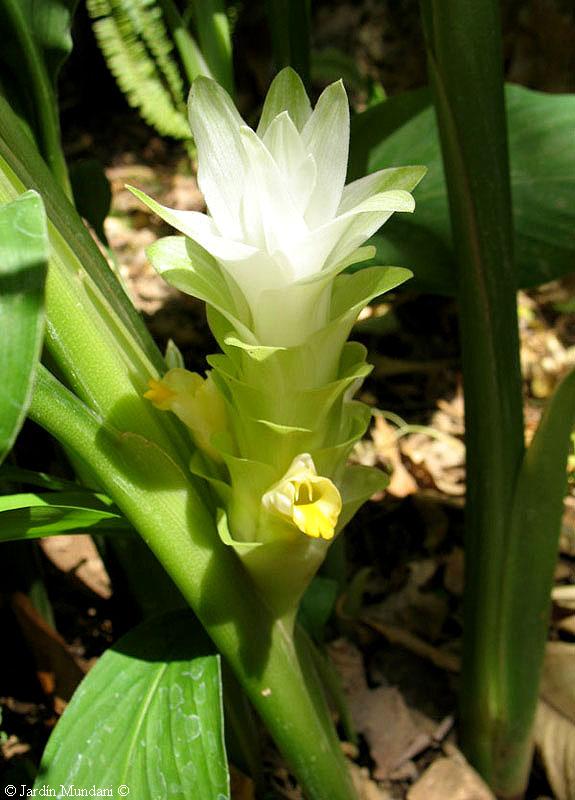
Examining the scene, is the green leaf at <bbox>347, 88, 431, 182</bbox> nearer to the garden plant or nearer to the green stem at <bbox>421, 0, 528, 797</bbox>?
the garden plant

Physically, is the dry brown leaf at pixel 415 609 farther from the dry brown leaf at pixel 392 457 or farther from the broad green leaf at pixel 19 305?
the broad green leaf at pixel 19 305

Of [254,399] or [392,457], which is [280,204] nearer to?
[254,399]

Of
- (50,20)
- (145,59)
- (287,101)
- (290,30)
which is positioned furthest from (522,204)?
(145,59)

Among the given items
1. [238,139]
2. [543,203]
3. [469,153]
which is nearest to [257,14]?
[543,203]

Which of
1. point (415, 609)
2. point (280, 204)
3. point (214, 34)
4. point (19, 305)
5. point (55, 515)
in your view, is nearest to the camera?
point (19, 305)

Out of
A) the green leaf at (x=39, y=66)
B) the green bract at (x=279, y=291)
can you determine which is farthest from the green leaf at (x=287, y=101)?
the green leaf at (x=39, y=66)

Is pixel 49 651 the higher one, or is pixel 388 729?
pixel 49 651
